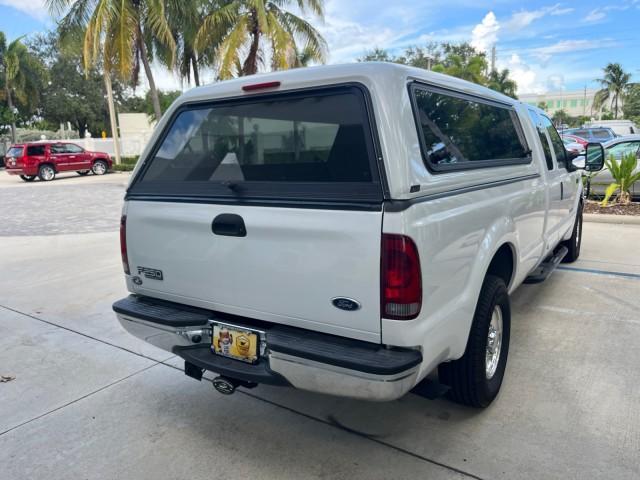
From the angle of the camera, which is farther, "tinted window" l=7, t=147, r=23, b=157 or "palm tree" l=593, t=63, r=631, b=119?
"palm tree" l=593, t=63, r=631, b=119

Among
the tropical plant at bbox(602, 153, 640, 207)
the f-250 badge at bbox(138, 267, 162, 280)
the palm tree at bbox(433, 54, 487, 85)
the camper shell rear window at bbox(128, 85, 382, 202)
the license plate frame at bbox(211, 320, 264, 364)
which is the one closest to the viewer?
the camper shell rear window at bbox(128, 85, 382, 202)

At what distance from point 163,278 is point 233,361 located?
688mm

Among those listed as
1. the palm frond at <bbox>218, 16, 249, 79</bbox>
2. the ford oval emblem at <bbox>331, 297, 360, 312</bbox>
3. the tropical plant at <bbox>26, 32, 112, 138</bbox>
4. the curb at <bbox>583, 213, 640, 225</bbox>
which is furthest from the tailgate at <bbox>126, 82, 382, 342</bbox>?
the tropical plant at <bbox>26, 32, 112, 138</bbox>

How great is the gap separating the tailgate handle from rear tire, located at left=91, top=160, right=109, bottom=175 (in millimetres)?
24132

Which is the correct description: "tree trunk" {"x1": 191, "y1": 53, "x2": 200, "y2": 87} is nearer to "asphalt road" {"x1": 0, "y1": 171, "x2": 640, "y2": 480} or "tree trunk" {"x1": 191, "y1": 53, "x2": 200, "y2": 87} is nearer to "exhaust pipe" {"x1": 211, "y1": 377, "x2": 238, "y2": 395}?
"asphalt road" {"x1": 0, "y1": 171, "x2": 640, "y2": 480}

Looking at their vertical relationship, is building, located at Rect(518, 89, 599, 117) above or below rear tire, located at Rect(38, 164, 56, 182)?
above

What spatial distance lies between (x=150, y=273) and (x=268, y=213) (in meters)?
0.97

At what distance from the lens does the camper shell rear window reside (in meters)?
2.39

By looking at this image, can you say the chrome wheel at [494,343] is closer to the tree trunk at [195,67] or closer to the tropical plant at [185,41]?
the tropical plant at [185,41]

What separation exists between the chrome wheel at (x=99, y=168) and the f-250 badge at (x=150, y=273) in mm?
23645

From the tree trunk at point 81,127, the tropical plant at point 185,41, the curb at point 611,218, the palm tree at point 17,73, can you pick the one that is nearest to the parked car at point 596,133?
the curb at point 611,218

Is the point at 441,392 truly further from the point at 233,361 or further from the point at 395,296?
the point at 233,361

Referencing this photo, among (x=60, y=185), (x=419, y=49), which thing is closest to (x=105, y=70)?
(x=60, y=185)

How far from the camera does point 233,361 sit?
8.60 ft
